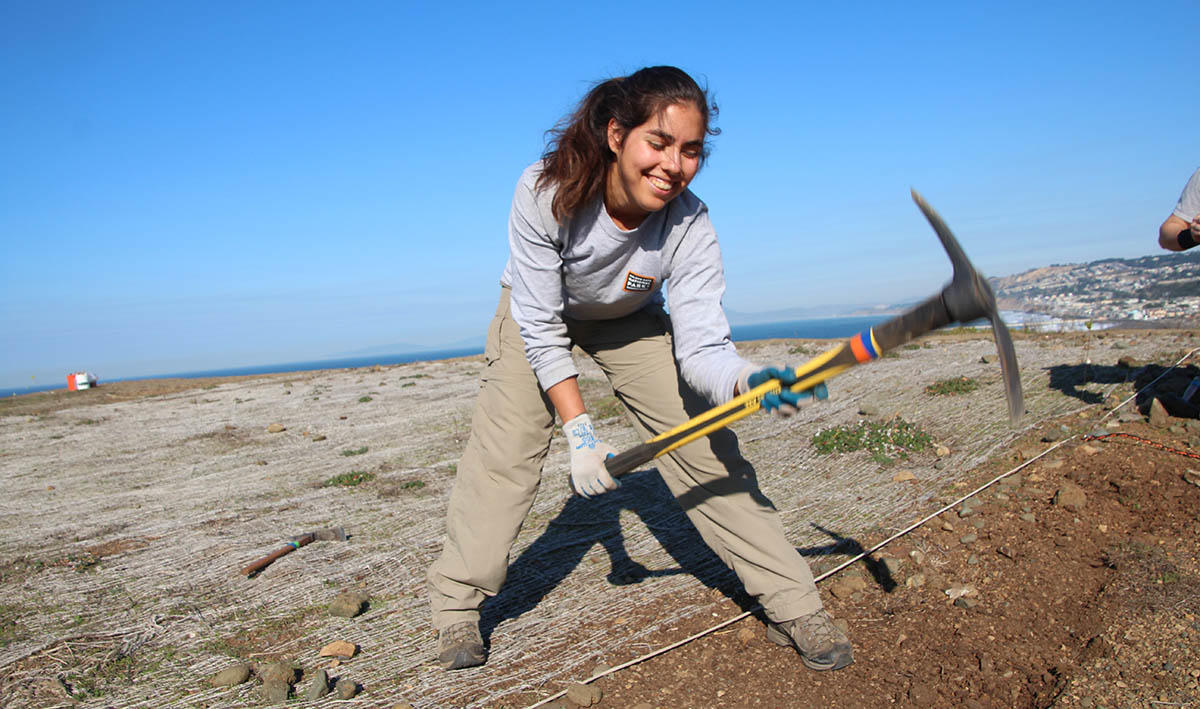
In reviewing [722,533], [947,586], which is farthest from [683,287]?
[947,586]

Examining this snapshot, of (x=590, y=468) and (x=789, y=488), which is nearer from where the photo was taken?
(x=590, y=468)

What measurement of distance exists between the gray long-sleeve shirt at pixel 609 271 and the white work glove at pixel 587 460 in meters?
0.21

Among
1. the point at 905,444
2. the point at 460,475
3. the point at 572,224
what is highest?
the point at 572,224

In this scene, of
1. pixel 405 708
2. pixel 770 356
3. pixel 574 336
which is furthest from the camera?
pixel 770 356

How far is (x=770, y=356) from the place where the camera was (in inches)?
419

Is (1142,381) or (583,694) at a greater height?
(1142,381)

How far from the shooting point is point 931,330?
2.19m

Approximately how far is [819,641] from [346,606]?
212 cm

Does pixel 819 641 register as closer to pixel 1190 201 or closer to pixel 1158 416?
pixel 1158 416

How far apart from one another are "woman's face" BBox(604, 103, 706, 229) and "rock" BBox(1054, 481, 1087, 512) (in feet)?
8.60

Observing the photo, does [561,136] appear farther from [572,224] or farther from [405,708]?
[405,708]

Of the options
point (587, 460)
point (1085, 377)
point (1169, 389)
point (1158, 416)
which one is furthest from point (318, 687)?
Result: point (1085, 377)

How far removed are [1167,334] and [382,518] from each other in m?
9.86

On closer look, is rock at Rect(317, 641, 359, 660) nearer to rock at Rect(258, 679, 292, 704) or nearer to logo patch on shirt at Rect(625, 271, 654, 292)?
rock at Rect(258, 679, 292, 704)
